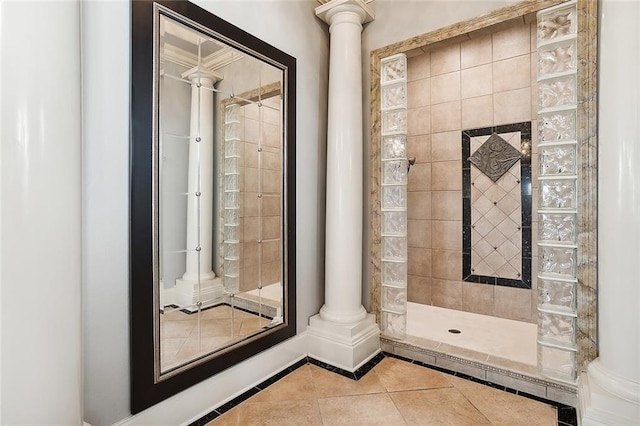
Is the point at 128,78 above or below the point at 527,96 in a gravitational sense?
below

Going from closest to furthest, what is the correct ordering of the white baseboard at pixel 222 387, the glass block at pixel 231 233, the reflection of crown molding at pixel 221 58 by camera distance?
the white baseboard at pixel 222 387, the reflection of crown molding at pixel 221 58, the glass block at pixel 231 233

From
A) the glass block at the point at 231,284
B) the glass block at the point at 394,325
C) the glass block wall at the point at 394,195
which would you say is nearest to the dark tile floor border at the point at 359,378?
the glass block at the point at 394,325

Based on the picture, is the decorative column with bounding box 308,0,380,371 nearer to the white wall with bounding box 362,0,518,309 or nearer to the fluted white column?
the white wall with bounding box 362,0,518,309

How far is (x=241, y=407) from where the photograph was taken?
168 cm

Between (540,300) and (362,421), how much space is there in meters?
1.10

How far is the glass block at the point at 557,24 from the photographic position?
5.44 feet

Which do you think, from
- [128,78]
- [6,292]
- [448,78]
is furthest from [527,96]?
[6,292]

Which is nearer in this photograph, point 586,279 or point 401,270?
point 586,279

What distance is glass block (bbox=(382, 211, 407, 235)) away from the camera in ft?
7.44

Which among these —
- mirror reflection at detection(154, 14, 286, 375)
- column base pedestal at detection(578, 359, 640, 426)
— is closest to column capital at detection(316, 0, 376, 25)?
mirror reflection at detection(154, 14, 286, 375)

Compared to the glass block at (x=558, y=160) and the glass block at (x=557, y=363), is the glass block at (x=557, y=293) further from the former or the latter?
the glass block at (x=558, y=160)

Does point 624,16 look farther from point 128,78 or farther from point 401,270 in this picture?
point 128,78

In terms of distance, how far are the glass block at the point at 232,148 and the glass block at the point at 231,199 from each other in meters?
0.20

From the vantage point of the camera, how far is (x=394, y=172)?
7.48 ft
